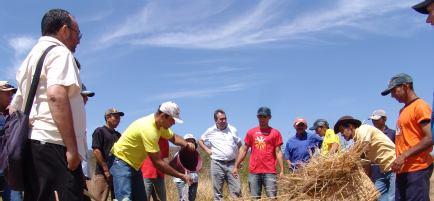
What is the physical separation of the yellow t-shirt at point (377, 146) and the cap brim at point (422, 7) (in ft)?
10.3

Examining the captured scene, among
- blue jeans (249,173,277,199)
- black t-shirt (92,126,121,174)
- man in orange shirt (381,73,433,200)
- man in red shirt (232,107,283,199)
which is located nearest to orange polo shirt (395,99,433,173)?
man in orange shirt (381,73,433,200)

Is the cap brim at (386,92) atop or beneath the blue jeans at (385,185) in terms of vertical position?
atop

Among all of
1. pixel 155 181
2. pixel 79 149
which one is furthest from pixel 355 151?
pixel 79 149

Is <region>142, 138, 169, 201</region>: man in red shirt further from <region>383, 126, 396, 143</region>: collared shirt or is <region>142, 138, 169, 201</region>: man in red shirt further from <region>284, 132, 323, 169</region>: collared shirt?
<region>383, 126, 396, 143</region>: collared shirt

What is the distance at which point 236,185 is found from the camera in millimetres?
10086

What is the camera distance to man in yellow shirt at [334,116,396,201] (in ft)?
23.1

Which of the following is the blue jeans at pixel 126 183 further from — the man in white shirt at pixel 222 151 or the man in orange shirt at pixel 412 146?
the man in white shirt at pixel 222 151

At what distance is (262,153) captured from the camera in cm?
1004

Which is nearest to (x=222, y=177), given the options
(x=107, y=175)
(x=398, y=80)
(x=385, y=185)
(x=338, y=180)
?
(x=107, y=175)

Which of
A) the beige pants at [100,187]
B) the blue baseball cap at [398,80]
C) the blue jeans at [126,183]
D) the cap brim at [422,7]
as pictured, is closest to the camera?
the cap brim at [422,7]

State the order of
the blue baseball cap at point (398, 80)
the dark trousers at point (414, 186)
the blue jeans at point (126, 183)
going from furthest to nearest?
the blue jeans at point (126, 183) < the blue baseball cap at point (398, 80) < the dark trousers at point (414, 186)

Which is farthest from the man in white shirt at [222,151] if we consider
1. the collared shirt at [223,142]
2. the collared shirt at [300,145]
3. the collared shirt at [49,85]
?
the collared shirt at [49,85]

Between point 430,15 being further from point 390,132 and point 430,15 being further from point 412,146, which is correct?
point 390,132

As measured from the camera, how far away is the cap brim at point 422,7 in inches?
155
